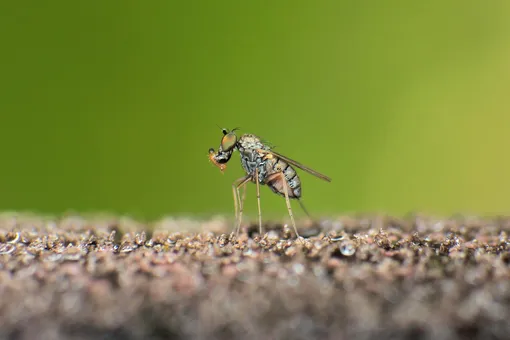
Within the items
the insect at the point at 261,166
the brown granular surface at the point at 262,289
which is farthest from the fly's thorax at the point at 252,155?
the brown granular surface at the point at 262,289

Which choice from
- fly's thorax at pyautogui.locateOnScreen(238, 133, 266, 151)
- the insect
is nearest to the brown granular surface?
the insect

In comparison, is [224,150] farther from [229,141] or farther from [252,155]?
[252,155]

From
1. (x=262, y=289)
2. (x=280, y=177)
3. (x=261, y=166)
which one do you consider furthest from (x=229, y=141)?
(x=262, y=289)

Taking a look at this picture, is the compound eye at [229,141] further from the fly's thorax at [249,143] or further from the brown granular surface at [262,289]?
the brown granular surface at [262,289]

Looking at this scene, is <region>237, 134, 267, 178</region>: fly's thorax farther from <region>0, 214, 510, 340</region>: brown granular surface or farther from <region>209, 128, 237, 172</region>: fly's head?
<region>0, 214, 510, 340</region>: brown granular surface

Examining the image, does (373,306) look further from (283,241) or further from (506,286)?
(283,241)

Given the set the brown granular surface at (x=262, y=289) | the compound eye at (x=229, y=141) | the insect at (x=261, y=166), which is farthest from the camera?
the compound eye at (x=229, y=141)

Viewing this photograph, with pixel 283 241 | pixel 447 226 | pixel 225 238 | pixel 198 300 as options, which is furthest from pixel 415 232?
pixel 198 300
